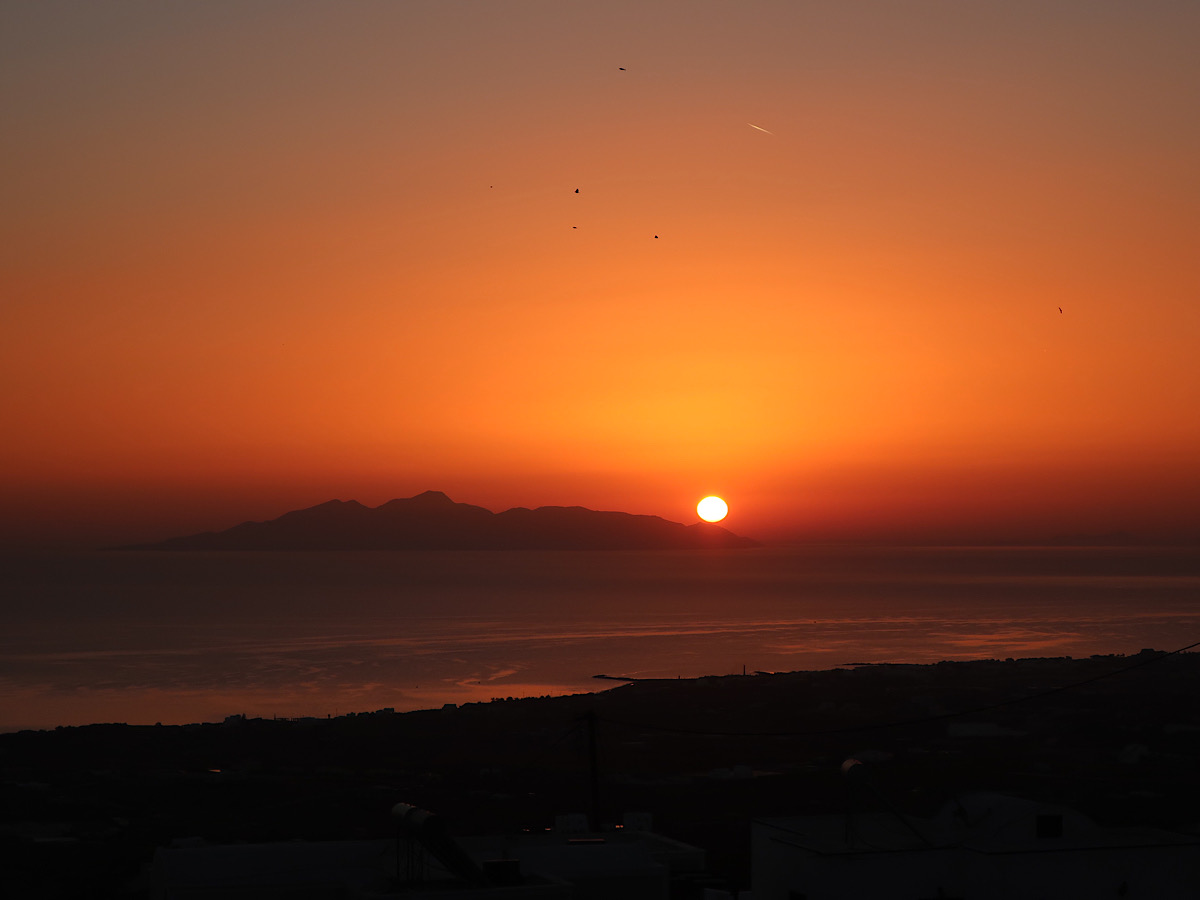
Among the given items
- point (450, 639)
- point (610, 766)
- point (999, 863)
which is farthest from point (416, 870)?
point (450, 639)

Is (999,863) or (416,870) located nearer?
(416,870)

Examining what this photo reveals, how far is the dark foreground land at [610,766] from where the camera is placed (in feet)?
109

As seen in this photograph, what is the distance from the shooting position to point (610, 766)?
43531 millimetres

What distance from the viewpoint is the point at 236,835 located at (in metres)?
32.8

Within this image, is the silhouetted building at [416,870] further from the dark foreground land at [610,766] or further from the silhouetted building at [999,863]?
the dark foreground land at [610,766]

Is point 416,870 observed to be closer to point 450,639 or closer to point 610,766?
point 610,766

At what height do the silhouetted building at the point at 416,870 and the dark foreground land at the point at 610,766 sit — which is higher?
the silhouetted building at the point at 416,870

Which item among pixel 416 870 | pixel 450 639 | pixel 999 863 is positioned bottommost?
pixel 450 639

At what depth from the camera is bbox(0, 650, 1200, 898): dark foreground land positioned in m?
33.3

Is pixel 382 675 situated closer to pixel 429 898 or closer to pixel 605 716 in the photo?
pixel 605 716

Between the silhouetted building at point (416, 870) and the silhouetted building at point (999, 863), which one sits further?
the silhouetted building at point (999, 863)

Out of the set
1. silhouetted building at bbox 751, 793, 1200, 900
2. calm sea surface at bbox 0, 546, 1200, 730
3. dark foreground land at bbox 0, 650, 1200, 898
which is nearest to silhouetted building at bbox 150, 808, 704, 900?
silhouetted building at bbox 751, 793, 1200, 900

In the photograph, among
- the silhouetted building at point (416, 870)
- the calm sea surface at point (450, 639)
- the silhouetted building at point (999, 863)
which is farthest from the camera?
the calm sea surface at point (450, 639)

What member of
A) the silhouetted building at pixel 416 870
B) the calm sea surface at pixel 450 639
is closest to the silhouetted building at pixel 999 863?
the silhouetted building at pixel 416 870
